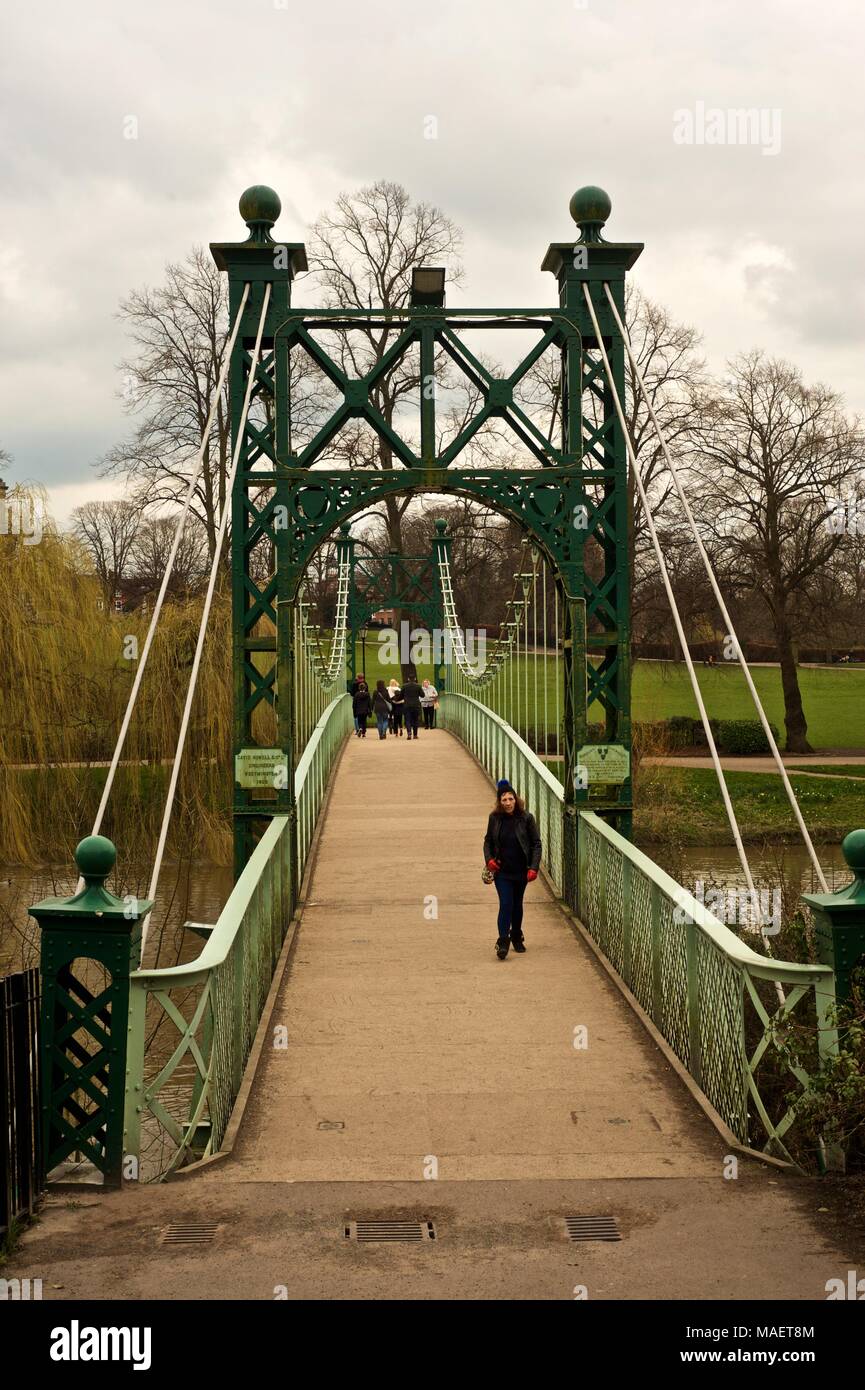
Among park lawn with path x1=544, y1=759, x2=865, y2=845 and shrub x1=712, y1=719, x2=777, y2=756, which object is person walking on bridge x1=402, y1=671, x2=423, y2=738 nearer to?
park lawn with path x1=544, y1=759, x2=865, y2=845

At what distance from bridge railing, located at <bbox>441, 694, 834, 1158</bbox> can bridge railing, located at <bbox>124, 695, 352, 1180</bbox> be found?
2217mm

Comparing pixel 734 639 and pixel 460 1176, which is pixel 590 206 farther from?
pixel 460 1176

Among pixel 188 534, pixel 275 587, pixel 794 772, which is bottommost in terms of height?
pixel 794 772

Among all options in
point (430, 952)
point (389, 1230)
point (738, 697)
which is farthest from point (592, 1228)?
point (738, 697)

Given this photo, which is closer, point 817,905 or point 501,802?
point 817,905

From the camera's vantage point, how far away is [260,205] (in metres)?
11.5

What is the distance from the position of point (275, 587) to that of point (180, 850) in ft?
35.1

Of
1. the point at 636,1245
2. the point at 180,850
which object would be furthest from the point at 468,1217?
the point at 180,850

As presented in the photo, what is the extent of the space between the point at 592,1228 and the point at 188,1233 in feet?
4.67

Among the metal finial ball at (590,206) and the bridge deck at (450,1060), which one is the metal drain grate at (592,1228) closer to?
the bridge deck at (450,1060)

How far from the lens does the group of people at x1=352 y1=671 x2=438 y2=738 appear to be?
2802cm

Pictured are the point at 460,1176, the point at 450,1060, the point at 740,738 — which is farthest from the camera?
the point at 740,738
